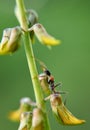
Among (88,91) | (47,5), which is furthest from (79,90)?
(47,5)

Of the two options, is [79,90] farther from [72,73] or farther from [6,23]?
[6,23]

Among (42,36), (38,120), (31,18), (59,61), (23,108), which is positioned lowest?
(38,120)

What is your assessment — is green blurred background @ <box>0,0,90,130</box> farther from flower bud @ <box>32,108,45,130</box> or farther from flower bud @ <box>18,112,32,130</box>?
flower bud @ <box>32,108,45,130</box>

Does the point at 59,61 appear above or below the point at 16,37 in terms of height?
above

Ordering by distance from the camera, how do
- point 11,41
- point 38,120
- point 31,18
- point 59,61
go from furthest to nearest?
1. point 59,61
2. point 31,18
3. point 11,41
4. point 38,120

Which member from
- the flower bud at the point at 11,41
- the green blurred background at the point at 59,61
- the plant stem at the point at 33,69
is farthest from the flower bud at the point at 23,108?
the green blurred background at the point at 59,61

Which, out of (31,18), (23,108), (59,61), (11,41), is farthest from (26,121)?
(59,61)

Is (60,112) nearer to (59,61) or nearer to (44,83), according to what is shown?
(44,83)
